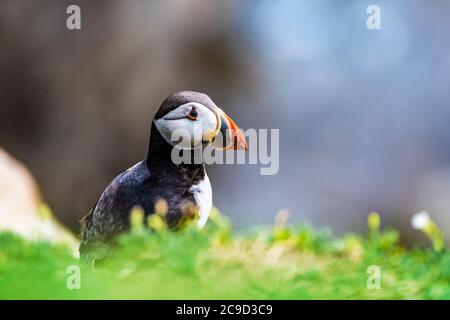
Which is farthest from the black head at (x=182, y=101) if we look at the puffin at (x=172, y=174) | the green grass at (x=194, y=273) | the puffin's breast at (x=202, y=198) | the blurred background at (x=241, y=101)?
the blurred background at (x=241, y=101)

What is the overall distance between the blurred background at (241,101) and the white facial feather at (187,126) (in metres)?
1.49

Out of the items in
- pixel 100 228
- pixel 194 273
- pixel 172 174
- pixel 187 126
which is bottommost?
pixel 194 273

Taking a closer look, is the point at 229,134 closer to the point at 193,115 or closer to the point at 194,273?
the point at 193,115

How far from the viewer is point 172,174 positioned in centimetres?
169

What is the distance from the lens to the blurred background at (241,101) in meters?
3.35

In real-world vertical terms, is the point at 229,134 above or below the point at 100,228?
above

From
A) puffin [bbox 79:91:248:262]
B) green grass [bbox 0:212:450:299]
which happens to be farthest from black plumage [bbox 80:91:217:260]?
green grass [bbox 0:212:450:299]

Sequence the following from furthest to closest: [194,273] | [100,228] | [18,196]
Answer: [18,196], [100,228], [194,273]

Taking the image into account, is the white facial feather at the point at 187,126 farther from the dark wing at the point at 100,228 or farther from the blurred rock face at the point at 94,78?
Result: the blurred rock face at the point at 94,78

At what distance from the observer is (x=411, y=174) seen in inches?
154

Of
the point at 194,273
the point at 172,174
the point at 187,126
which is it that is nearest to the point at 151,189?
the point at 172,174

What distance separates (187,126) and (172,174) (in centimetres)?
14

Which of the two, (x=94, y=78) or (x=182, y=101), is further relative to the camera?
(x=94, y=78)

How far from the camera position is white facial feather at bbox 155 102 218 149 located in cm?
163
